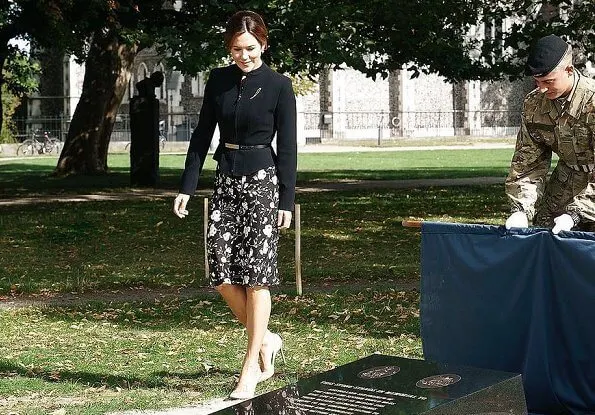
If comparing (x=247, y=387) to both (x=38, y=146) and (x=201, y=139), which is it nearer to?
(x=201, y=139)

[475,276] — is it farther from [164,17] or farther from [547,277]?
[164,17]

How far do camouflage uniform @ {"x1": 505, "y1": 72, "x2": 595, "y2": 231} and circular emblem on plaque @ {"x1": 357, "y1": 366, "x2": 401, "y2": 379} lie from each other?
1419 millimetres

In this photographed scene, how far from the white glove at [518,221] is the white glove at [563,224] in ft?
0.78

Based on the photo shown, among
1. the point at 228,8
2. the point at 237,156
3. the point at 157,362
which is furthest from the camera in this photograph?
the point at 228,8

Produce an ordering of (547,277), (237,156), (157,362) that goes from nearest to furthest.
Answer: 1. (547,277)
2. (237,156)
3. (157,362)

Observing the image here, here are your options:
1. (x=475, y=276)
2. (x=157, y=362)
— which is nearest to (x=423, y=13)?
(x=157, y=362)

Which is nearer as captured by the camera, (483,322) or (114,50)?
(483,322)

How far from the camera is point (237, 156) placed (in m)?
7.43

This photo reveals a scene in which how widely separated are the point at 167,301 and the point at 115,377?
3836mm

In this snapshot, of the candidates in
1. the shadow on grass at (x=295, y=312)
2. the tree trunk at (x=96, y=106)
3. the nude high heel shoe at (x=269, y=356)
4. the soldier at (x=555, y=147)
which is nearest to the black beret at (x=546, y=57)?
the soldier at (x=555, y=147)

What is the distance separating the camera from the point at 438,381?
18.4 ft

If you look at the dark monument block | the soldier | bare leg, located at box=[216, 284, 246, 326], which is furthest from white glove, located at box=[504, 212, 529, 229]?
the dark monument block

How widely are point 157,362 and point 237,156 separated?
235 cm

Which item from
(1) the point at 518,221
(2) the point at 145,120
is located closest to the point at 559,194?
→ (1) the point at 518,221
